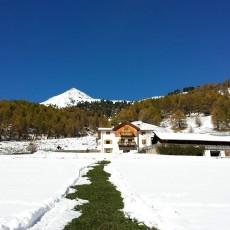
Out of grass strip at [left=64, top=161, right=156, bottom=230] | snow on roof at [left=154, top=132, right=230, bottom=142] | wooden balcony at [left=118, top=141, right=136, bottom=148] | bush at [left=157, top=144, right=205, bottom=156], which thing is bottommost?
grass strip at [left=64, top=161, right=156, bottom=230]

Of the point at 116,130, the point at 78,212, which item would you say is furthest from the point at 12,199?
the point at 116,130

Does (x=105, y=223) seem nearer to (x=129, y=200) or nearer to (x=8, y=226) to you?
(x=8, y=226)

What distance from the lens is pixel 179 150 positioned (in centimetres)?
8269

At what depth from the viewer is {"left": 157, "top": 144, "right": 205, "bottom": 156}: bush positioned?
82375 millimetres

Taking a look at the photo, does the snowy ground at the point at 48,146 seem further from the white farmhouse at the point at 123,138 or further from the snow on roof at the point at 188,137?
the snow on roof at the point at 188,137

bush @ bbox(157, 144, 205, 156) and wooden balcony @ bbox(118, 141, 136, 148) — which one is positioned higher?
wooden balcony @ bbox(118, 141, 136, 148)

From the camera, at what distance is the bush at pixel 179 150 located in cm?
8238

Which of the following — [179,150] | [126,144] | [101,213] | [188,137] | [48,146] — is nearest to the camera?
[101,213]

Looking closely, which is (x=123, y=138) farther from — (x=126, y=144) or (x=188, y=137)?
(x=188, y=137)

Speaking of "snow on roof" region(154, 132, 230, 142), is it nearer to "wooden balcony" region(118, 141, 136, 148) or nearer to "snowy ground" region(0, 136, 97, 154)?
"wooden balcony" region(118, 141, 136, 148)

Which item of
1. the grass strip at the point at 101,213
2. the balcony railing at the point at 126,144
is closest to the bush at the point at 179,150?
the balcony railing at the point at 126,144

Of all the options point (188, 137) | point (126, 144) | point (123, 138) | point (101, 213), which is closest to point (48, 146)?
point (123, 138)

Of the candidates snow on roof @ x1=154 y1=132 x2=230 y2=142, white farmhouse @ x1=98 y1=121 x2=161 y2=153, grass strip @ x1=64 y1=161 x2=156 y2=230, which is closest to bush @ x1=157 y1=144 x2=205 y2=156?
snow on roof @ x1=154 y1=132 x2=230 y2=142

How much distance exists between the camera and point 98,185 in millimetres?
23000
